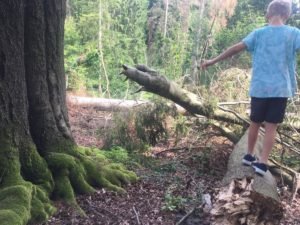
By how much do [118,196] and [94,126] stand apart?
21.2 feet

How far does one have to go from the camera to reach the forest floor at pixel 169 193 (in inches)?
180

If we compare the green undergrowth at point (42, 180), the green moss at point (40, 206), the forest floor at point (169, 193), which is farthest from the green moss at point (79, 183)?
the green moss at point (40, 206)

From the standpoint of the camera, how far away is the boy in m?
4.77

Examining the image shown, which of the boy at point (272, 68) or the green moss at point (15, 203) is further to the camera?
the boy at point (272, 68)

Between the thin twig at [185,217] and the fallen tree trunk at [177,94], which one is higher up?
the fallen tree trunk at [177,94]

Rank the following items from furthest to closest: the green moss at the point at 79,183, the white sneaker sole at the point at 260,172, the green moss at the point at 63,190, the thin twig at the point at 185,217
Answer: the green moss at the point at 79,183 < the green moss at the point at 63,190 < the white sneaker sole at the point at 260,172 < the thin twig at the point at 185,217

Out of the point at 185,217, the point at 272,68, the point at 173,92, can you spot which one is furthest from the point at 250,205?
the point at 173,92

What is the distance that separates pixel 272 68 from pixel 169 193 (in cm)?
203

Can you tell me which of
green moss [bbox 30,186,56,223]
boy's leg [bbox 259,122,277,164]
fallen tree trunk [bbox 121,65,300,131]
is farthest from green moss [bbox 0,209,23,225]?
fallen tree trunk [bbox 121,65,300,131]

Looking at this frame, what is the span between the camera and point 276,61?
4.80m

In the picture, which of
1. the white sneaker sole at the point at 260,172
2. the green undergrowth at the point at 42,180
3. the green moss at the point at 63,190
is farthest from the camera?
the green moss at the point at 63,190

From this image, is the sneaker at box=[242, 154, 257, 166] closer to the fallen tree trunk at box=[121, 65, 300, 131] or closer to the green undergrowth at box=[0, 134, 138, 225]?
the green undergrowth at box=[0, 134, 138, 225]

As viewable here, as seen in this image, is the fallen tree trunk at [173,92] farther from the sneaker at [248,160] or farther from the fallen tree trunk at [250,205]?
the fallen tree trunk at [250,205]

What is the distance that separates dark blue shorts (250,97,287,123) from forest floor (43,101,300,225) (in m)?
1.06
